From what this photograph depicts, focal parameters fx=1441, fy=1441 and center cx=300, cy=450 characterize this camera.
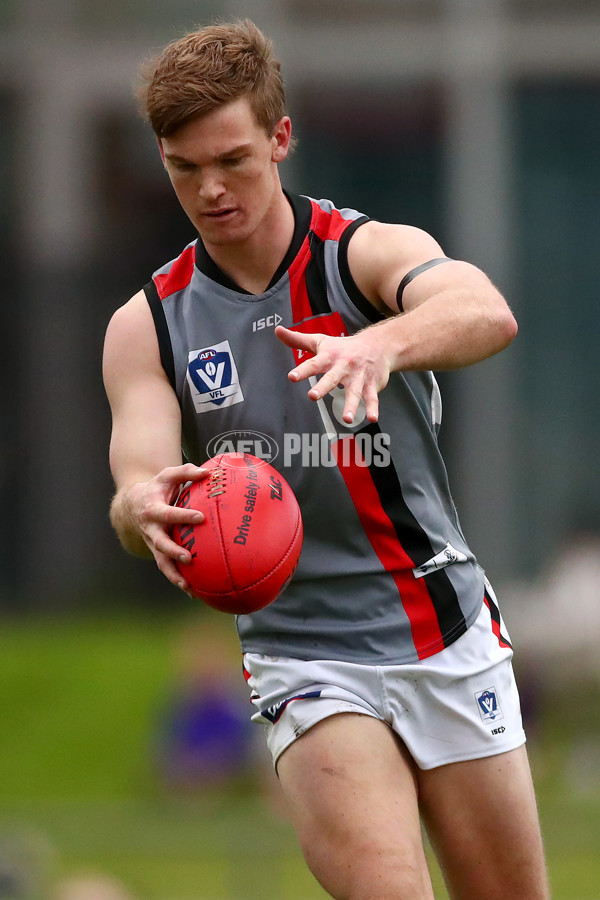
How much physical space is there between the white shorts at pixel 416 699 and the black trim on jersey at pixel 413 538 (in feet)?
0.22

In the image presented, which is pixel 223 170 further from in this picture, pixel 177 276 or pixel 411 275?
pixel 411 275

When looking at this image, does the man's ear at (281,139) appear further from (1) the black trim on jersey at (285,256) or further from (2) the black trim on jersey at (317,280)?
(2) the black trim on jersey at (317,280)

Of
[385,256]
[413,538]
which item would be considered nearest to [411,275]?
[385,256]

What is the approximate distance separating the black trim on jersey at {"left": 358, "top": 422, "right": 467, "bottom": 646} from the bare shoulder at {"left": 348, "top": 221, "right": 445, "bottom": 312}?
433 millimetres

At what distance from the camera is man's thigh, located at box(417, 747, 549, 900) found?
14.9ft

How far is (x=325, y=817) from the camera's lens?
4266mm

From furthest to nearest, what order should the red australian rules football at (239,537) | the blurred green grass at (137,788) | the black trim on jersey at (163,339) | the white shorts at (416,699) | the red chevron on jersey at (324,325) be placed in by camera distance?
the blurred green grass at (137,788)
the black trim on jersey at (163,339)
the red chevron on jersey at (324,325)
the white shorts at (416,699)
the red australian rules football at (239,537)

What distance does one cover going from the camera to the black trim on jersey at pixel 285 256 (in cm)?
468

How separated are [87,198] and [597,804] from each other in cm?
880

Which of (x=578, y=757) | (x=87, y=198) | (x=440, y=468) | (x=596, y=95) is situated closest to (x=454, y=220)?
(x=596, y=95)

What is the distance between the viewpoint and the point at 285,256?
4688 mm

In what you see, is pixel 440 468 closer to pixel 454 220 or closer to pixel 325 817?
pixel 325 817

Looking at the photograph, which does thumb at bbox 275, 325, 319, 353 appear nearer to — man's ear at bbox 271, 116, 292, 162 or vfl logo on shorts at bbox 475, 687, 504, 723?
man's ear at bbox 271, 116, 292, 162

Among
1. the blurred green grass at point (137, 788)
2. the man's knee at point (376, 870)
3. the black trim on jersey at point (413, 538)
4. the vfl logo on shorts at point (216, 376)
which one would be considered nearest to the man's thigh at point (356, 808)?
the man's knee at point (376, 870)
